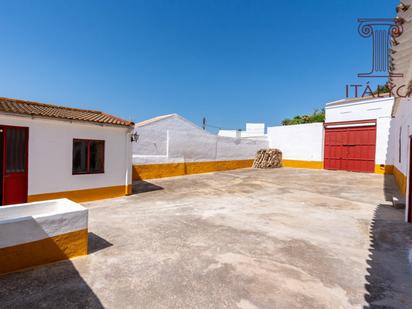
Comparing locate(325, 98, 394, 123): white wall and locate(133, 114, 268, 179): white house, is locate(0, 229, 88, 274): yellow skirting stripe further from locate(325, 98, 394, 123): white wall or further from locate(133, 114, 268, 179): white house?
locate(325, 98, 394, 123): white wall

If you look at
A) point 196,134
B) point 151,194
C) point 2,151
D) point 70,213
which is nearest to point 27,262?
point 70,213

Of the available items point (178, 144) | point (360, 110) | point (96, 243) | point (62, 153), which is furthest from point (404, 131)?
point (62, 153)

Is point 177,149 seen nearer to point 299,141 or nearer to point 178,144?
point 178,144

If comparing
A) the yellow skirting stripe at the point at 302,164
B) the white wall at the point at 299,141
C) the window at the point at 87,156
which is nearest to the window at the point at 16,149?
the window at the point at 87,156

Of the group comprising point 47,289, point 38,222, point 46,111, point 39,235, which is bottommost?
point 47,289

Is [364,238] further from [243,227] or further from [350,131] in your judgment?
[350,131]

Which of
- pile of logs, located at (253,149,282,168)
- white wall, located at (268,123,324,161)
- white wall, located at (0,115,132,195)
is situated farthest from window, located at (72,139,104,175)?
white wall, located at (268,123,324,161)

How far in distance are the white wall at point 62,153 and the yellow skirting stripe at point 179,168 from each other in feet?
13.3

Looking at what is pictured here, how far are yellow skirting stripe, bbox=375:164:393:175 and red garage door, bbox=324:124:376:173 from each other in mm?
263

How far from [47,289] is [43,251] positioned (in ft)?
2.60

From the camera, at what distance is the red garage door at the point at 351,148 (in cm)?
1619

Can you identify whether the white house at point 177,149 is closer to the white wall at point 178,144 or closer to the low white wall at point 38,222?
the white wall at point 178,144

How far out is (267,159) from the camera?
20.1m

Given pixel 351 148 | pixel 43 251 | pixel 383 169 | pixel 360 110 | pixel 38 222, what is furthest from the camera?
pixel 351 148
